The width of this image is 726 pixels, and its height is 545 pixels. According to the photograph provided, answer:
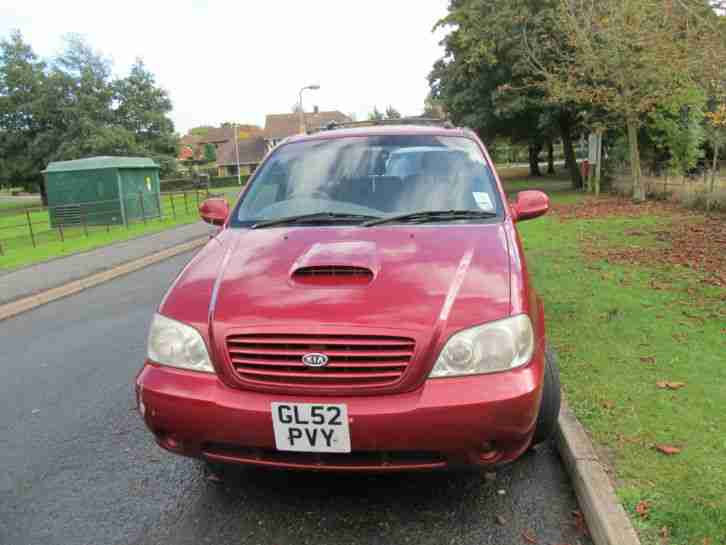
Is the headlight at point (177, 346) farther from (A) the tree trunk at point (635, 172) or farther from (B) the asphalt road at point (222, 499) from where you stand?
(A) the tree trunk at point (635, 172)

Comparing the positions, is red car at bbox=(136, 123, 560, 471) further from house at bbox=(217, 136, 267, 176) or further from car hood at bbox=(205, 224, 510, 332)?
house at bbox=(217, 136, 267, 176)

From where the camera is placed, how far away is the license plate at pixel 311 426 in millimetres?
2385

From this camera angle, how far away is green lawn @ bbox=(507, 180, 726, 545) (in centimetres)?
268

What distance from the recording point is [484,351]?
2447 millimetres

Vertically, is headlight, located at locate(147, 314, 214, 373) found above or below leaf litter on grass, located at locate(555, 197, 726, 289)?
above

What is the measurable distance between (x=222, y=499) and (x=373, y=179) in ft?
6.68

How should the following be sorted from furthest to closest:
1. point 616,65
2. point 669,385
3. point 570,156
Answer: point 570,156 → point 616,65 → point 669,385

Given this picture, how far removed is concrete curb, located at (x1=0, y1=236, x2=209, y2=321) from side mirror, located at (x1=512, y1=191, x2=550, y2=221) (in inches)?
266

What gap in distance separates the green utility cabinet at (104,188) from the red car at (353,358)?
1846 cm

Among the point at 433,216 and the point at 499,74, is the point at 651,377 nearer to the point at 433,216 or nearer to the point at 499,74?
the point at 433,216

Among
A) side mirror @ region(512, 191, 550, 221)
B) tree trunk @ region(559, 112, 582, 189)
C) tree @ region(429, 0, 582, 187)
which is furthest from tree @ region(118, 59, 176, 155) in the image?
side mirror @ region(512, 191, 550, 221)

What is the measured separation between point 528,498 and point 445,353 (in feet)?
3.45

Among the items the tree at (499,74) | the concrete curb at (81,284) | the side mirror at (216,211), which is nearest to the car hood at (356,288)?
the side mirror at (216,211)

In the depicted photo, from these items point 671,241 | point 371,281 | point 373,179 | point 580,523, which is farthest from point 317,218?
point 671,241
